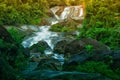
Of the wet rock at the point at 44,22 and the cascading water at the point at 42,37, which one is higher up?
the wet rock at the point at 44,22

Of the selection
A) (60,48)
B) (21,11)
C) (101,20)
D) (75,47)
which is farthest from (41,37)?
(21,11)

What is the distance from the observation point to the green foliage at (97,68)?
824cm

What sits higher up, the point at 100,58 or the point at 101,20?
the point at 101,20

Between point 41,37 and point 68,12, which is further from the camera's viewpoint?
point 68,12

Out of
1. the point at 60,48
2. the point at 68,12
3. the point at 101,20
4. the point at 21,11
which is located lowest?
the point at 60,48

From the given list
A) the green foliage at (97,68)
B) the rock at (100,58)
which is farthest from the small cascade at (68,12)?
the green foliage at (97,68)

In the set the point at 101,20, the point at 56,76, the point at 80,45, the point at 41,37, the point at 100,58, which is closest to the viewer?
the point at 56,76

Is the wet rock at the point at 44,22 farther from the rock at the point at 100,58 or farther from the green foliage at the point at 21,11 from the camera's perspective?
the rock at the point at 100,58

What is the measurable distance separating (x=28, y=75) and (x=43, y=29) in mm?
19039

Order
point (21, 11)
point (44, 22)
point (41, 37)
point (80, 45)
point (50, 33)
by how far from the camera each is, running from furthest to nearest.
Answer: point (21, 11)
point (44, 22)
point (50, 33)
point (41, 37)
point (80, 45)

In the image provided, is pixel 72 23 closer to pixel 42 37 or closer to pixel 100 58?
pixel 42 37

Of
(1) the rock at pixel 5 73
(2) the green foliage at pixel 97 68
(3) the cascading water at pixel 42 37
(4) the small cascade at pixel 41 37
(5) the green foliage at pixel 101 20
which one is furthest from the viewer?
(4) the small cascade at pixel 41 37

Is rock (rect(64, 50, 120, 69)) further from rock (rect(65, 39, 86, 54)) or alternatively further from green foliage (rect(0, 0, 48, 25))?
green foliage (rect(0, 0, 48, 25))

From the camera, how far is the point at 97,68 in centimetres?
847
